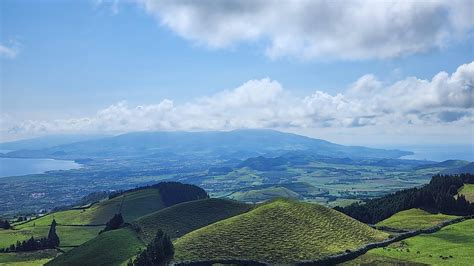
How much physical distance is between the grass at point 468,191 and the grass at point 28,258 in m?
136

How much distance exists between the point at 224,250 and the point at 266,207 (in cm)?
2947

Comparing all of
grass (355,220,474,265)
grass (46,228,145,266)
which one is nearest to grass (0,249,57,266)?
grass (46,228,145,266)

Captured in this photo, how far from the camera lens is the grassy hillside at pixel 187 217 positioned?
140250 mm

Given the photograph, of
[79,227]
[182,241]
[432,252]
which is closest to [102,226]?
[79,227]

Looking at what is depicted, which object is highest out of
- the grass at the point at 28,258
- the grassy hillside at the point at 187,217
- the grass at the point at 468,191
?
the grass at the point at 468,191

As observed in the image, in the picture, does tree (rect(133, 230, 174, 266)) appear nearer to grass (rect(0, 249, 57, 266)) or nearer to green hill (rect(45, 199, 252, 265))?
green hill (rect(45, 199, 252, 265))

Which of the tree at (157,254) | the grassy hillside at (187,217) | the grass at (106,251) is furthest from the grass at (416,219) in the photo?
the grass at (106,251)

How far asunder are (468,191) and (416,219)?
37.3 m

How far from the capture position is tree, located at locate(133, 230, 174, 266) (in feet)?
315

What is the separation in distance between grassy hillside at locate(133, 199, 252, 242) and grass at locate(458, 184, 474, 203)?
74.3 m

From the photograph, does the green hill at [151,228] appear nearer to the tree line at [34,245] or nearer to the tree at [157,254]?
the tree at [157,254]

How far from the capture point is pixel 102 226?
195 metres

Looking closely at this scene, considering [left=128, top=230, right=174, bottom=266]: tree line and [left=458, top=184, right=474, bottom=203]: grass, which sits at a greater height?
[left=458, top=184, right=474, bottom=203]: grass

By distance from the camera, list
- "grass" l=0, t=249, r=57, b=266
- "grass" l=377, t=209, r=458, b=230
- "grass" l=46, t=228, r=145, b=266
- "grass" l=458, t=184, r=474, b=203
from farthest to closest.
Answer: "grass" l=458, t=184, r=474, b=203
"grass" l=0, t=249, r=57, b=266
"grass" l=377, t=209, r=458, b=230
"grass" l=46, t=228, r=145, b=266
